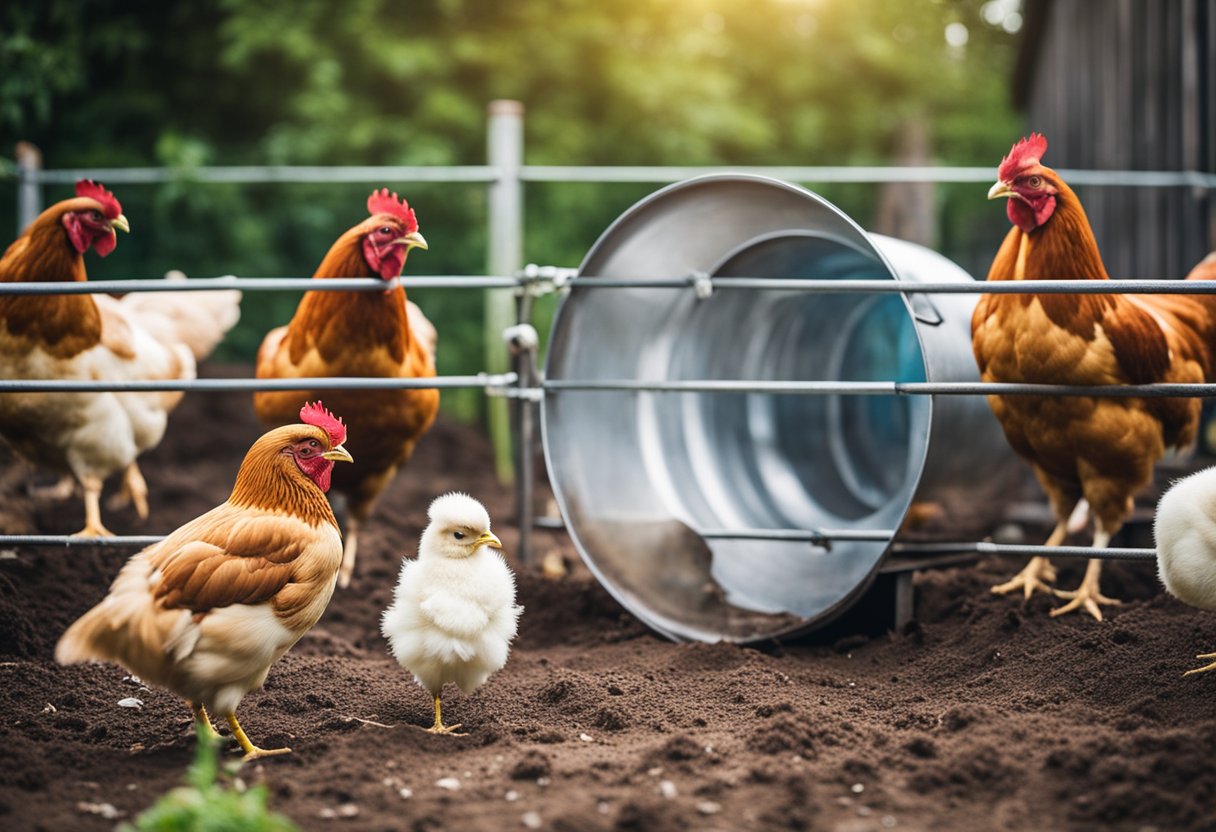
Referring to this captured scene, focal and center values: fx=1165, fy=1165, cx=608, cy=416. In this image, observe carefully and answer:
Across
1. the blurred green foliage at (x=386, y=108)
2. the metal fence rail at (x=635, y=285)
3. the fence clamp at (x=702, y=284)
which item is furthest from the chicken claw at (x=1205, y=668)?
the blurred green foliage at (x=386, y=108)

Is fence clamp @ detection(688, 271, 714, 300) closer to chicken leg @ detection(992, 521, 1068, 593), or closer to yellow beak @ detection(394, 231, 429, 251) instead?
yellow beak @ detection(394, 231, 429, 251)

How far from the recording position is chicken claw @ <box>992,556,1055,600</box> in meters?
4.37

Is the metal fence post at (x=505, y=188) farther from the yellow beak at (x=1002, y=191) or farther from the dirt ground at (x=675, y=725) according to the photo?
the yellow beak at (x=1002, y=191)

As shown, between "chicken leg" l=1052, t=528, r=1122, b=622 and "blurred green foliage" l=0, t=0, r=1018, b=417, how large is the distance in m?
6.08

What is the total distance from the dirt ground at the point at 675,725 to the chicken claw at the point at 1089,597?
0.08 meters

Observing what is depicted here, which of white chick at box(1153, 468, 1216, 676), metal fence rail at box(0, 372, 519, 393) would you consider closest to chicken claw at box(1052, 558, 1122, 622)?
white chick at box(1153, 468, 1216, 676)

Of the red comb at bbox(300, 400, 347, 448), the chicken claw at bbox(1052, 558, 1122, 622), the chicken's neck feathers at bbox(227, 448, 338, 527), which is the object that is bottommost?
the chicken claw at bbox(1052, 558, 1122, 622)

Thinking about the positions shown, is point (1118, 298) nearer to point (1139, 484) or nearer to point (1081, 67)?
point (1139, 484)

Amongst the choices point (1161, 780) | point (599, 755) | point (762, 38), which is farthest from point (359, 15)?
point (1161, 780)

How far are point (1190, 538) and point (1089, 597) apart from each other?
3.33 ft

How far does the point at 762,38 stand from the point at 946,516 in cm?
797

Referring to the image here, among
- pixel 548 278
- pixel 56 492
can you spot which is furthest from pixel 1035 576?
pixel 56 492

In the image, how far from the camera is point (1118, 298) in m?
4.05

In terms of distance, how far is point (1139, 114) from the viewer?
→ 24.8ft
